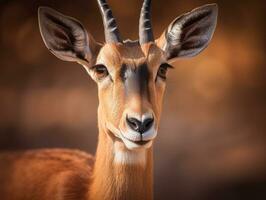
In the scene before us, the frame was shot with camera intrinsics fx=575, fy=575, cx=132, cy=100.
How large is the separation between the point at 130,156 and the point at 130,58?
437mm

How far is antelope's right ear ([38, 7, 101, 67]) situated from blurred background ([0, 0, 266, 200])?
30 centimetres

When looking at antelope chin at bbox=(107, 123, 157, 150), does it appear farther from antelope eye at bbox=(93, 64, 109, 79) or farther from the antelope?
antelope eye at bbox=(93, 64, 109, 79)

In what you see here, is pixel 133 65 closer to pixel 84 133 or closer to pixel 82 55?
pixel 82 55

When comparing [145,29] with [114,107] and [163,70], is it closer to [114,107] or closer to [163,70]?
[163,70]

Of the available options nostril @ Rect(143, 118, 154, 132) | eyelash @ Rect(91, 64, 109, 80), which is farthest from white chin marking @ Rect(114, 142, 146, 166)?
eyelash @ Rect(91, 64, 109, 80)

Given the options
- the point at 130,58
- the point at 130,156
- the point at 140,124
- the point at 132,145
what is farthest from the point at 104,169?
the point at 130,58

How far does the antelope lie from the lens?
2.45 metres

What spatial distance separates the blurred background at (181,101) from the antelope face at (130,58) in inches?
10.8

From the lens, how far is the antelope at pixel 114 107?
8.02ft

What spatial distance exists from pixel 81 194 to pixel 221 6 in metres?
1.28

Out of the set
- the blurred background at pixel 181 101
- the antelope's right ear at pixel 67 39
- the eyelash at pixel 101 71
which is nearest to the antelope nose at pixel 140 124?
the eyelash at pixel 101 71

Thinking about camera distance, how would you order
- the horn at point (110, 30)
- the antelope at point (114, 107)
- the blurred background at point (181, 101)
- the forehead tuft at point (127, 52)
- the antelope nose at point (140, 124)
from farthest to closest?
the blurred background at point (181, 101)
the horn at point (110, 30)
the forehead tuft at point (127, 52)
the antelope at point (114, 107)
the antelope nose at point (140, 124)

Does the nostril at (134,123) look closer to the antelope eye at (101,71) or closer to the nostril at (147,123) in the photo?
the nostril at (147,123)

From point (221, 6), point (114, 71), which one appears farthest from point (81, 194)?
point (221, 6)
